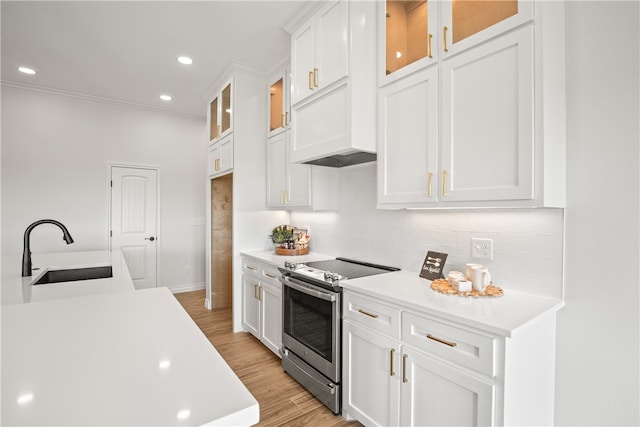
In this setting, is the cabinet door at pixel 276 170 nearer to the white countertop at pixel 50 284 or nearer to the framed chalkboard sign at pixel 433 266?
the white countertop at pixel 50 284

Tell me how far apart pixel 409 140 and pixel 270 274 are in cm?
168

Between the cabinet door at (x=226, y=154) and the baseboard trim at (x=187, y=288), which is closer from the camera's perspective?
the cabinet door at (x=226, y=154)

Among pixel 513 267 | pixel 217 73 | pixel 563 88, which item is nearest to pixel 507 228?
pixel 513 267

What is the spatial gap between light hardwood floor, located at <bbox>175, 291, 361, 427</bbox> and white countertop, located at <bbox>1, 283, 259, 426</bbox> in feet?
4.39

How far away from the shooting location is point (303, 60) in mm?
2479

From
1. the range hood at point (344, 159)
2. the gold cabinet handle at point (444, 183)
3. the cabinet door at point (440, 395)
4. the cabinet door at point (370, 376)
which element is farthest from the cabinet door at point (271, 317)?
the gold cabinet handle at point (444, 183)

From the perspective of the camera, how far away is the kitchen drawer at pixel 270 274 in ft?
8.96

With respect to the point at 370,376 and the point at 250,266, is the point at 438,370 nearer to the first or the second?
the point at 370,376

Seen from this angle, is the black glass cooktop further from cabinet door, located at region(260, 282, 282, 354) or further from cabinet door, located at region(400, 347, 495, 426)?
cabinet door, located at region(400, 347, 495, 426)

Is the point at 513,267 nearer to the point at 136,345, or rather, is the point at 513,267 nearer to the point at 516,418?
the point at 516,418

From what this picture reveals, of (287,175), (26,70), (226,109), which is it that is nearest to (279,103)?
(226,109)

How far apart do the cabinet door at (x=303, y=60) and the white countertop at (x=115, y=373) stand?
191 cm

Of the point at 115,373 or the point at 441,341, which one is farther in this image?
the point at 441,341

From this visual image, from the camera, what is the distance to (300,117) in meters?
2.53
